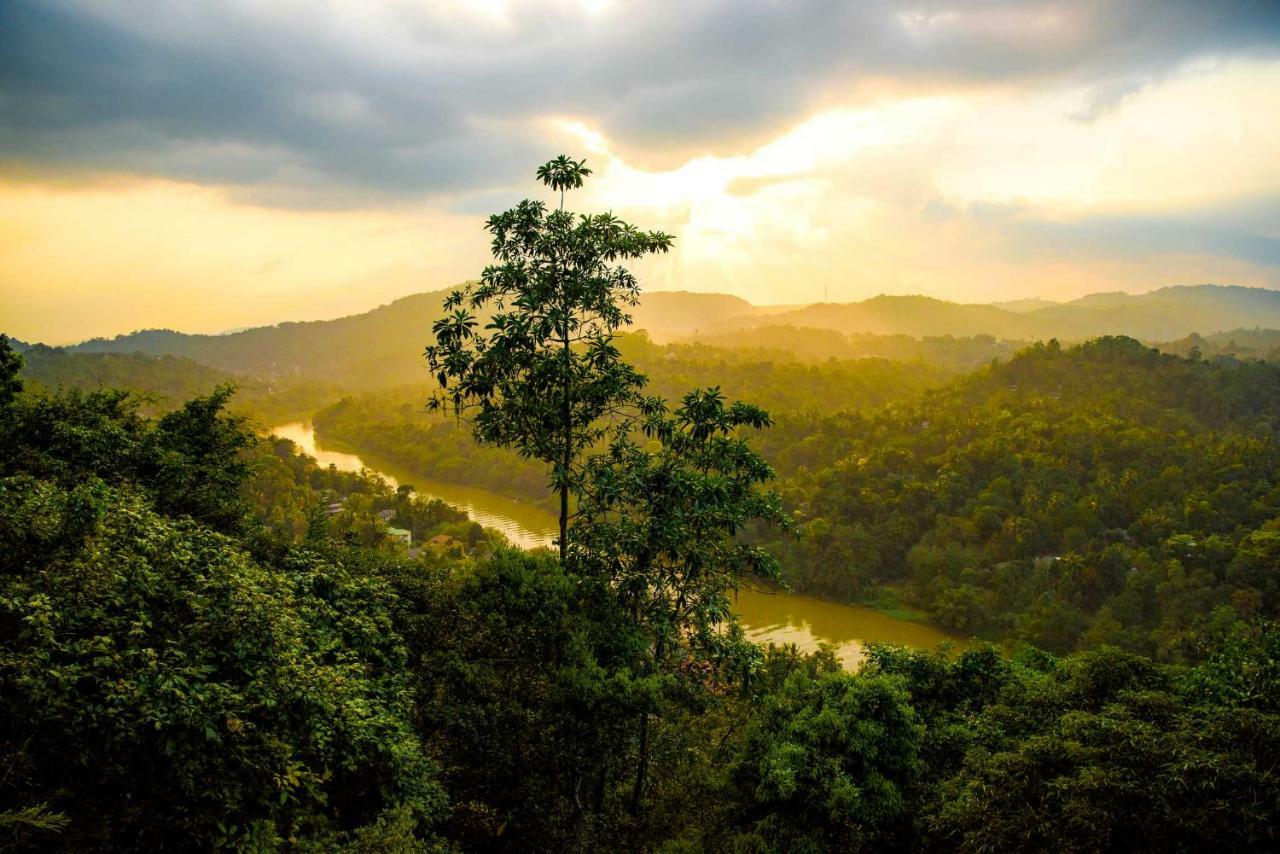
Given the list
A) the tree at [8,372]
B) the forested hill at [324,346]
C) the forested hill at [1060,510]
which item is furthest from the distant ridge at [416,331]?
the tree at [8,372]

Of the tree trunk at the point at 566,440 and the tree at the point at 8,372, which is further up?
the tree at the point at 8,372

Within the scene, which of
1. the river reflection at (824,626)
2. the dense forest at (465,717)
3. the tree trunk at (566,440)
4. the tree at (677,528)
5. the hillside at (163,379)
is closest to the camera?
the dense forest at (465,717)

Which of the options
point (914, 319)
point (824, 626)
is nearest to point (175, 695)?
point (824, 626)

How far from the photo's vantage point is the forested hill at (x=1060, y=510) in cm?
2820

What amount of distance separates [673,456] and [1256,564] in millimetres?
33736

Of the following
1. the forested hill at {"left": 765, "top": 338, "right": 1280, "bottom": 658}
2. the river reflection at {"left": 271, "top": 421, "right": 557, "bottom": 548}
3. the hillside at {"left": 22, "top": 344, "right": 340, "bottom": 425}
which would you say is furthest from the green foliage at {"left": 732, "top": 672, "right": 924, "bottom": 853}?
the hillside at {"left": 22, "top": 344, "right": 340, "bottom": 425}

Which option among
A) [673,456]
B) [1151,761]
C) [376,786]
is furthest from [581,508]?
[1151,761]

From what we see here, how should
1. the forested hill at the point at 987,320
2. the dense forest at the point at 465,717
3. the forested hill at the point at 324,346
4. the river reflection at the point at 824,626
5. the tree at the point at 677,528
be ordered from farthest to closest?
the forested hill at the point at 987,320 < the forested hill at the point at 324,346 < the river reflection at the point at 824,626 < the tree at the point at 677,528 < the dense forest at the point at 465,717

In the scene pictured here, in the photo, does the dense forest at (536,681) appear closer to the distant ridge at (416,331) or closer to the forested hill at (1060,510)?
the forested hill at (1060,510)

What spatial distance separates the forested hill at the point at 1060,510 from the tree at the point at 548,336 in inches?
790

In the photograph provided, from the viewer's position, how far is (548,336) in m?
6.80

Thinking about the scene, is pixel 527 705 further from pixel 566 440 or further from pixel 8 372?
pixel 8 372

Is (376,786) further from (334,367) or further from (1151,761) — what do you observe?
(334,367)

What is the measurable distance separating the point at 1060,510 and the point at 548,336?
38571 millimetres
